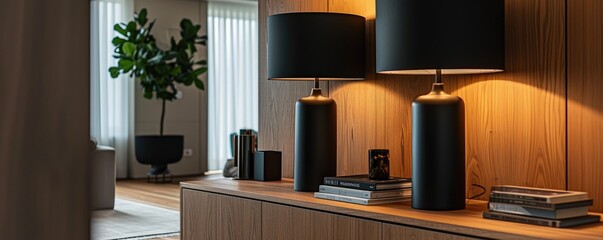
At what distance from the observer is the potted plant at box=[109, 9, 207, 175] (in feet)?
27.3

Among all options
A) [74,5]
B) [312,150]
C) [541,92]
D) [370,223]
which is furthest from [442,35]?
[74,5]

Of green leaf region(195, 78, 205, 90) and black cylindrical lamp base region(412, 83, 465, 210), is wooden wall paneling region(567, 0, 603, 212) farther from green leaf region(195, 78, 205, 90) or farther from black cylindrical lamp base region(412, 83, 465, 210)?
green leaf region(195, 78, 205, 90)

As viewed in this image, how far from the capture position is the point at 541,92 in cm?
221

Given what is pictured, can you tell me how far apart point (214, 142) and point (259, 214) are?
23.7ft

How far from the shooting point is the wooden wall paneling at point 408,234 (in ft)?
6.35

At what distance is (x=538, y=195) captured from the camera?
6.19ft

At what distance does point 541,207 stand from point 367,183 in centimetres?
64

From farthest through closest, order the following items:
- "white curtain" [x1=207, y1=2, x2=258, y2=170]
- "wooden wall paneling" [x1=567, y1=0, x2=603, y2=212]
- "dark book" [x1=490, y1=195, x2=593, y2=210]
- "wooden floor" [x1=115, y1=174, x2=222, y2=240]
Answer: "white curtain" [x1=207, y1=2, x2=258, y2=170] < "wooden floor" [x1=115, y1=174, x2=222, y2=240] < "wooden wall paneling" [x1=567, y1=0, x2=603, y2=212] < "dark book" [x1=490, y1=195, x2=593, y2=210]

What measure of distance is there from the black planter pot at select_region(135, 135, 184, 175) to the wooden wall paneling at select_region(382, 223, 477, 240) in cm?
653

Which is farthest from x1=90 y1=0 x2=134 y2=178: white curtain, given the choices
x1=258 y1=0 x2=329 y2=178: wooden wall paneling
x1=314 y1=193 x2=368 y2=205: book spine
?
x1=314 y1=193 x2=368 y2=205: book spine

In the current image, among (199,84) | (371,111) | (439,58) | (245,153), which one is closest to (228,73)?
(199,84)

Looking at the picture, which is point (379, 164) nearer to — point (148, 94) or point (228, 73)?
point (148, 94)

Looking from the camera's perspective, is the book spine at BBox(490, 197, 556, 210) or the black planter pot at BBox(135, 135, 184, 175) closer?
the book spine at BBox(490, 197, 556, 210)

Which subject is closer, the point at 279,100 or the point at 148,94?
the point at 279,100
